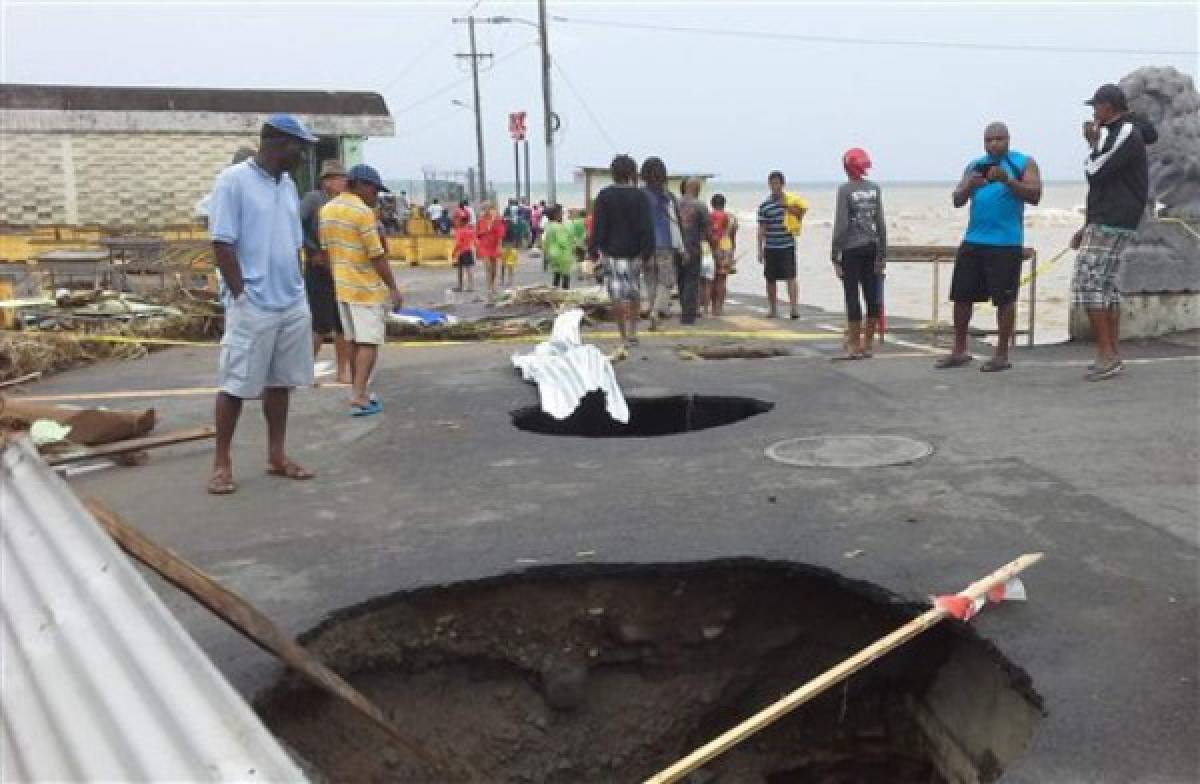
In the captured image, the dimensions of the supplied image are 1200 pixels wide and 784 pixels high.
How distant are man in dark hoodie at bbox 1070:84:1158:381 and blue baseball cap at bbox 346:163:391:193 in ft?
16.3

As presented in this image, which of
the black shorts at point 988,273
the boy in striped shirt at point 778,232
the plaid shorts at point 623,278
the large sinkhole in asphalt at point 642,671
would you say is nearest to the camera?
the large sinkhole in asphalt at point 642,671

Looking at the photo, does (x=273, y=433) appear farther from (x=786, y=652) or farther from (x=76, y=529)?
(x=76, y=529)

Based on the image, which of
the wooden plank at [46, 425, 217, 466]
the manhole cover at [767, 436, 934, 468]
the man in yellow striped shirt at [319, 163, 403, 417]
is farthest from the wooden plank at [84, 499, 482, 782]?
the man in yellow striped shirt at [319, 163, 403, 417]

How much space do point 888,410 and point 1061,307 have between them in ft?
46.7

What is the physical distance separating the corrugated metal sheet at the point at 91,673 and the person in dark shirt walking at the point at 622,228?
8.45 metres

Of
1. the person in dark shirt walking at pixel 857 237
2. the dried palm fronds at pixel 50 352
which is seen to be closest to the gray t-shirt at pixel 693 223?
the person in dark shirt walking at pixel 857 237

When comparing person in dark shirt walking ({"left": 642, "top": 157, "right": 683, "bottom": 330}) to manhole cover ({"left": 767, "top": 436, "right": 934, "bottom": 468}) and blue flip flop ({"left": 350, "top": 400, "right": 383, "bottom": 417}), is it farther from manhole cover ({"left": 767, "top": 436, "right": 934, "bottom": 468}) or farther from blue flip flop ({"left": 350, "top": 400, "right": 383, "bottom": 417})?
manhole cover ({"left": 767, "top": 436, "right": 934, "bottom": 468})

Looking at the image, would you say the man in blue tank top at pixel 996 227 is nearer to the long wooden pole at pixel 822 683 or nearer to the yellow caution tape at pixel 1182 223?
the yellow caution tape at pixel 1182 223

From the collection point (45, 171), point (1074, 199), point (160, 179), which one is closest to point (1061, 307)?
point (160, 179)

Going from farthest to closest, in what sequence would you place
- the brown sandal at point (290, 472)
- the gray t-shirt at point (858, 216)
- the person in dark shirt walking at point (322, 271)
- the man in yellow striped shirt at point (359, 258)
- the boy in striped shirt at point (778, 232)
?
the boy in striped shirt at point (778, 232), the gray t-shirt at point (858, 216), the person in dark shirt walking at point (322, 271), the man in yellow striped shirt at point (359, 258), the brown sandal at point (290, 472)

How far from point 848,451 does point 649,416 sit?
7.62ft

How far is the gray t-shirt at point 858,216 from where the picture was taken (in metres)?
8.91

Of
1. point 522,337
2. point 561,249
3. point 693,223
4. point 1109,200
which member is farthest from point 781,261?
point 1109,200

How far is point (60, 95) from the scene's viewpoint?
1153 inches
